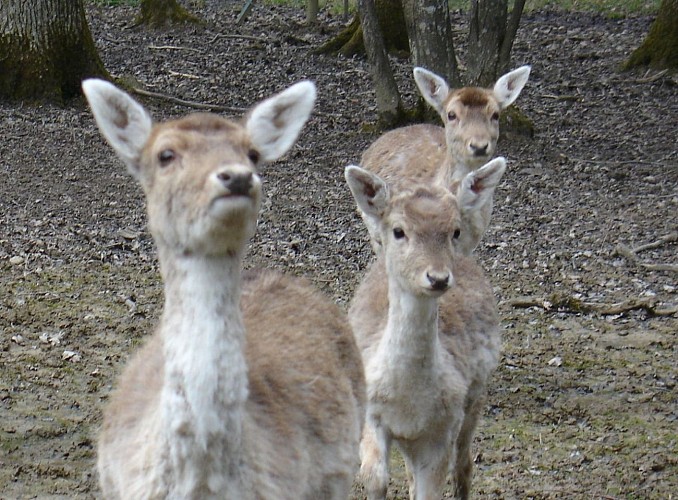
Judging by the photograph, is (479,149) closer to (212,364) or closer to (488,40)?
(488,40)

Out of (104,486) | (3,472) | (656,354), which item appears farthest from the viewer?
(656,354)

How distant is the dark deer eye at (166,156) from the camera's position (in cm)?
372

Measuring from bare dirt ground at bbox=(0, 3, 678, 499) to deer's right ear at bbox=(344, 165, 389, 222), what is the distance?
155cm

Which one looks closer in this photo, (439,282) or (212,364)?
(212,364)

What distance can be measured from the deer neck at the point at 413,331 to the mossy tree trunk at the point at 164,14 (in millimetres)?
12374

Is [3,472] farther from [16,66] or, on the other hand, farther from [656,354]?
[16,66]

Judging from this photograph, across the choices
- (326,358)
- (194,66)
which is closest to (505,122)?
(194,66)

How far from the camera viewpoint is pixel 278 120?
4094mm

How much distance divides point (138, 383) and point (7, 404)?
2.80m

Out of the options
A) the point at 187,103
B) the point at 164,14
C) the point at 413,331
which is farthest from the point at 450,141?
the point at 164,14

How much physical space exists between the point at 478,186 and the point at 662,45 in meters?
9.46

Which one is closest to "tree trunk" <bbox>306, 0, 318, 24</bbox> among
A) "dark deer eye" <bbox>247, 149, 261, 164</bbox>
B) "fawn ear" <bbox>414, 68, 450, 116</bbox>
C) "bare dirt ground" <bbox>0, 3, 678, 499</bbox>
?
Result: "bare dirt ground" <bbox>0, 3, 678, 499</bbox>

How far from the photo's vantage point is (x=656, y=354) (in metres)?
7.81

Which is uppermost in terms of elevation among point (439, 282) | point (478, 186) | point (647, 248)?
point (439, 282)
